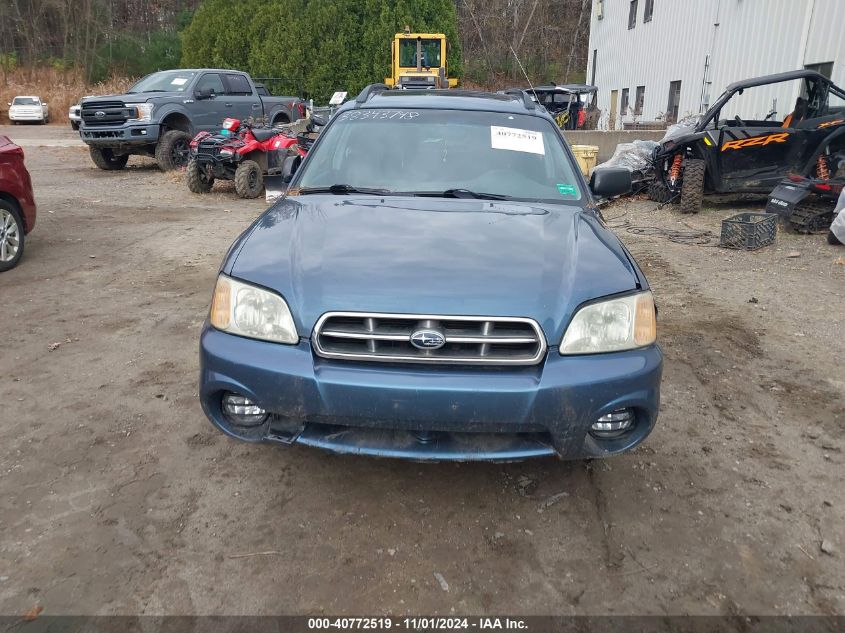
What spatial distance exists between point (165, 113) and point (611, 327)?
1277 centimetres

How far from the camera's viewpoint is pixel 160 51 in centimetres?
3884

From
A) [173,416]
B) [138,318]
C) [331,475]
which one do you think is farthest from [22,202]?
[331,475]

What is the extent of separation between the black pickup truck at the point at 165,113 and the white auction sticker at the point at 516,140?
36.5 ft

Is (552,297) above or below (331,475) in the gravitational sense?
above

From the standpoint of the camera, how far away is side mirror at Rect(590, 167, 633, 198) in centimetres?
371

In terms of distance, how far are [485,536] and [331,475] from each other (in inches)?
30.1

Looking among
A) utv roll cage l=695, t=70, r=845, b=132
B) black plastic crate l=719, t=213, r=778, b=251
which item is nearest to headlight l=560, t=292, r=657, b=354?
black plastic crate l=719, t=213, r=778, b=251

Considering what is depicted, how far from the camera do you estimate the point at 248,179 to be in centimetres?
1078

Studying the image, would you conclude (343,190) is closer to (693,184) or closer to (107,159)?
(693,184)

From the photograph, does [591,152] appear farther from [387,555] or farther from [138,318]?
[387,555]

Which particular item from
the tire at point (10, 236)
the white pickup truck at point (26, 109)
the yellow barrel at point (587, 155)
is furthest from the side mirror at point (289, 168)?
the white pickup truck at point (26, 109)

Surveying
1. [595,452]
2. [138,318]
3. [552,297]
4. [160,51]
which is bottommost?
[138,318]

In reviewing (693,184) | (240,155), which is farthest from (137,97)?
(693,184)

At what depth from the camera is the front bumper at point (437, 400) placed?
7.19ft
